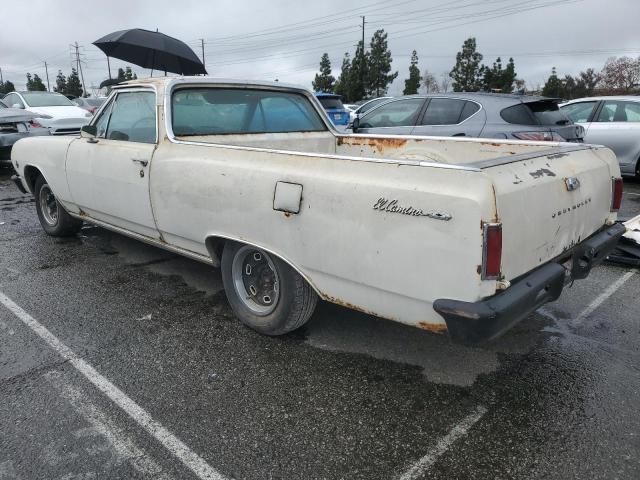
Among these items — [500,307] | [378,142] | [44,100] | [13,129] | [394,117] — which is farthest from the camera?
[44,100]

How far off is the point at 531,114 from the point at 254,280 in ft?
16.9

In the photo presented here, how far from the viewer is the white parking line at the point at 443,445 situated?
2172 millimetres

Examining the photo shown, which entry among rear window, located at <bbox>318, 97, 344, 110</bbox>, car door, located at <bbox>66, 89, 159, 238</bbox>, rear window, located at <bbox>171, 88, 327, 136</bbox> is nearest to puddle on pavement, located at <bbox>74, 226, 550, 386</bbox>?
car door, located at <bbox>66, 89, 159, 238</bbox>

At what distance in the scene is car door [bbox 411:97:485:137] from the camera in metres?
6.89

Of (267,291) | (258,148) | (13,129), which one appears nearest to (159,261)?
(267,291)

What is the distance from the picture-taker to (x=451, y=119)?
7.13 metres

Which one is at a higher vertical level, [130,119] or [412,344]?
[130,119]

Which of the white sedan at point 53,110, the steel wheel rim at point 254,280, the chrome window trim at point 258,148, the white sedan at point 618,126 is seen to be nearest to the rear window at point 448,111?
the chrome window trim at point 258,148

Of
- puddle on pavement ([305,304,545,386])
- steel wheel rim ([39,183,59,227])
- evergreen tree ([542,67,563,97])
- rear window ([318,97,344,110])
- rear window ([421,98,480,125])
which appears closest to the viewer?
puddle on pavement ([305,304,545,386])

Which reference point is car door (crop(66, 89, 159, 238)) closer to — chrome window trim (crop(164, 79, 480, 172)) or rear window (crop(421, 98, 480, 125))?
chrome window trim (crop(164, 79, 480, 172))

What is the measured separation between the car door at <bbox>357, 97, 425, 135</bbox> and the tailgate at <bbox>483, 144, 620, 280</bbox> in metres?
4.49

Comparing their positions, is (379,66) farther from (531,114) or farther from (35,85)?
(35,85)

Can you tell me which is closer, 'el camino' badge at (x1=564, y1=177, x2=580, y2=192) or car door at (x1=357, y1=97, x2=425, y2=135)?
'el camino' badge at (x1=564, y1=177, x2=580, y2=192)

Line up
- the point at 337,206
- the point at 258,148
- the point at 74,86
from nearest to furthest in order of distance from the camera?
the point at 337,206
the point at 258,148
the point at 74,86
